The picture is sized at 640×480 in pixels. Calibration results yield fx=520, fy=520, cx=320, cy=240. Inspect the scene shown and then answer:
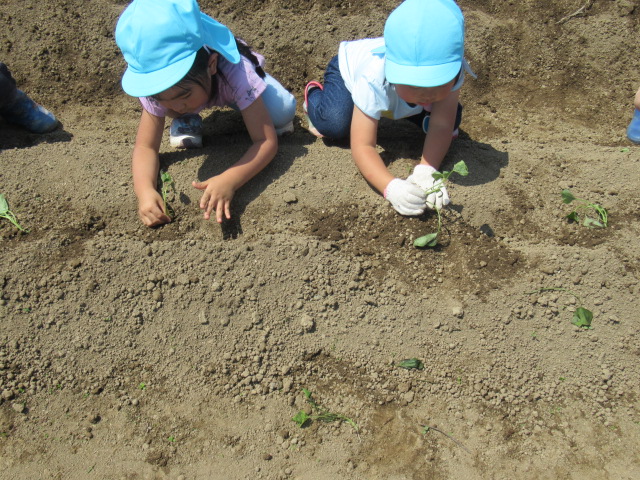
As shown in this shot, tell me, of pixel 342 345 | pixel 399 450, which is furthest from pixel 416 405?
pixel 342 345

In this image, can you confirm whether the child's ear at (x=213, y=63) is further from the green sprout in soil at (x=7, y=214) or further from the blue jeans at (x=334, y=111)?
the green sprout in soil at (x=7, y=214)

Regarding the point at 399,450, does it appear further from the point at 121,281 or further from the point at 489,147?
the point at 489,147

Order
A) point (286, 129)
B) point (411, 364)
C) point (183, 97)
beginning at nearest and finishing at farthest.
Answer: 1. point (411, 364)
2. point (183, 97)
3. point (286, 129)

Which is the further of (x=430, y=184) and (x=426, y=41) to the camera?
(x=430, y=184)

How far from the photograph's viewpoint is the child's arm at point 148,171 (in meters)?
2.48

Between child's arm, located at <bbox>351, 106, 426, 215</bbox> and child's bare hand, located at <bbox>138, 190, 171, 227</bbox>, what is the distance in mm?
992

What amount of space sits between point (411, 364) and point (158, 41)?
5.62 ft

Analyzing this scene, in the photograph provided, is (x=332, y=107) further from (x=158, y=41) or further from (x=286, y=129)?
(x=158, y=41)

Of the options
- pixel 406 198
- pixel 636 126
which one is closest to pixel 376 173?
pixel 406 198

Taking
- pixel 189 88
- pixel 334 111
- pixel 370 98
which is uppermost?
pixel 189 88

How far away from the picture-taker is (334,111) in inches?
116

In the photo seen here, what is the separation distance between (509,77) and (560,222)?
4.86 ft

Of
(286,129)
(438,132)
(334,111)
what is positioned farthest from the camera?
(286,129)

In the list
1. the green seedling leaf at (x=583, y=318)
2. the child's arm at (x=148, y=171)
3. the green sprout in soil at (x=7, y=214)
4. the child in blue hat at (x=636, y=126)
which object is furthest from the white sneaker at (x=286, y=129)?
the child in blue hat at (x=636, y=126)
